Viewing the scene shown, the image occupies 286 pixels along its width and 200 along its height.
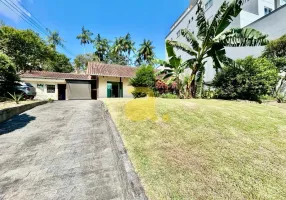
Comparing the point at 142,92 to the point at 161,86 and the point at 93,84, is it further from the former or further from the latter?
the point at 93,84

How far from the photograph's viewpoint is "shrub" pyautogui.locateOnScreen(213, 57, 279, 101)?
10617 mm

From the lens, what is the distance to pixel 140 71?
14898mm

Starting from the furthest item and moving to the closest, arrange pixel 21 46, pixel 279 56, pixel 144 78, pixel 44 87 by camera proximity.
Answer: pixel 44 87 < pixel 144 78 < pixel 21 46 < pixel 279 56

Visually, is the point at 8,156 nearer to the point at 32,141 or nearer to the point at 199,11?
the point at 32,141

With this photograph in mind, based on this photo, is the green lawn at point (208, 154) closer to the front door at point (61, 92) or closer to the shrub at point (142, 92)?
the shrub at point (142, 92)

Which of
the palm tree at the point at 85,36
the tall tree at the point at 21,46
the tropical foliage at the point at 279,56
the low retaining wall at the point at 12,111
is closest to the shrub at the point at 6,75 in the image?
the tall tree at the point at 21,46

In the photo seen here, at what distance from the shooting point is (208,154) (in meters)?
3.69

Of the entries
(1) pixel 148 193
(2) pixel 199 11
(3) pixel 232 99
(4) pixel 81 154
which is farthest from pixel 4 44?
(3) pixel 232 99

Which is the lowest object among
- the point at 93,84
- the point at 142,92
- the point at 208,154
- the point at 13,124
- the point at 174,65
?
the point at 208,154

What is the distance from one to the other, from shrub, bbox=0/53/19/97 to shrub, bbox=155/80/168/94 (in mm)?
11182

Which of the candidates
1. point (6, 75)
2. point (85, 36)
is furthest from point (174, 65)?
point (85, 36)

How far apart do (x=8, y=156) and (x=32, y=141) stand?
0.92m

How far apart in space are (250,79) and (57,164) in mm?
11838

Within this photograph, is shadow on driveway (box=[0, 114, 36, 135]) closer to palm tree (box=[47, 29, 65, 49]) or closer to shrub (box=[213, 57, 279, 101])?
shrub (box=[213, 57, 279, 101])
